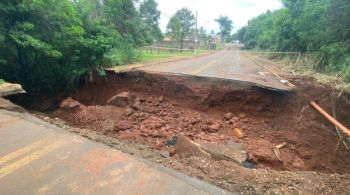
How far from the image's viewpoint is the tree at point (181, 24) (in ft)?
112

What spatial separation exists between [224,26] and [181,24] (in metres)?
67.0

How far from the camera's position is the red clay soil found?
5.79m

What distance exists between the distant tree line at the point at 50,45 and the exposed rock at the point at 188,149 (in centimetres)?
523

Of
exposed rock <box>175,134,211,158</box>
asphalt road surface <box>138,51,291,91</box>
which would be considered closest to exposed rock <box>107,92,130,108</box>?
asphalt road surface <box>138,51,291,91</box>

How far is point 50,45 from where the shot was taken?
7.73 meters

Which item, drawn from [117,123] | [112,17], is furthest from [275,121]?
[112,17]

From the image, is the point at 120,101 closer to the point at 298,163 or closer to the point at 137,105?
the point at 137,105

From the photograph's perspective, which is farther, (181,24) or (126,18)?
(181,24)

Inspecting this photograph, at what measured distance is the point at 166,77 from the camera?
8516 mm

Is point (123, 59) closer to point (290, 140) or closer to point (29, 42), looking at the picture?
point (29, 42)

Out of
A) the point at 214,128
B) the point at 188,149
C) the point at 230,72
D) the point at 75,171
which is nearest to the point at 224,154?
the point at 188,149

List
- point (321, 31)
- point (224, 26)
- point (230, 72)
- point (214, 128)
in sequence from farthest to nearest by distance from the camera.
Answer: point (224, 26), point (321, 31), point (230, 72), point (214, 128)

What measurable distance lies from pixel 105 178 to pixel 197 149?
97.3 inches

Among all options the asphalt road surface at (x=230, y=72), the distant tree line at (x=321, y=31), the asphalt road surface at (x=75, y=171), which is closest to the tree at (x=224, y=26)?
the distant tree line at (x=321, y=31)
